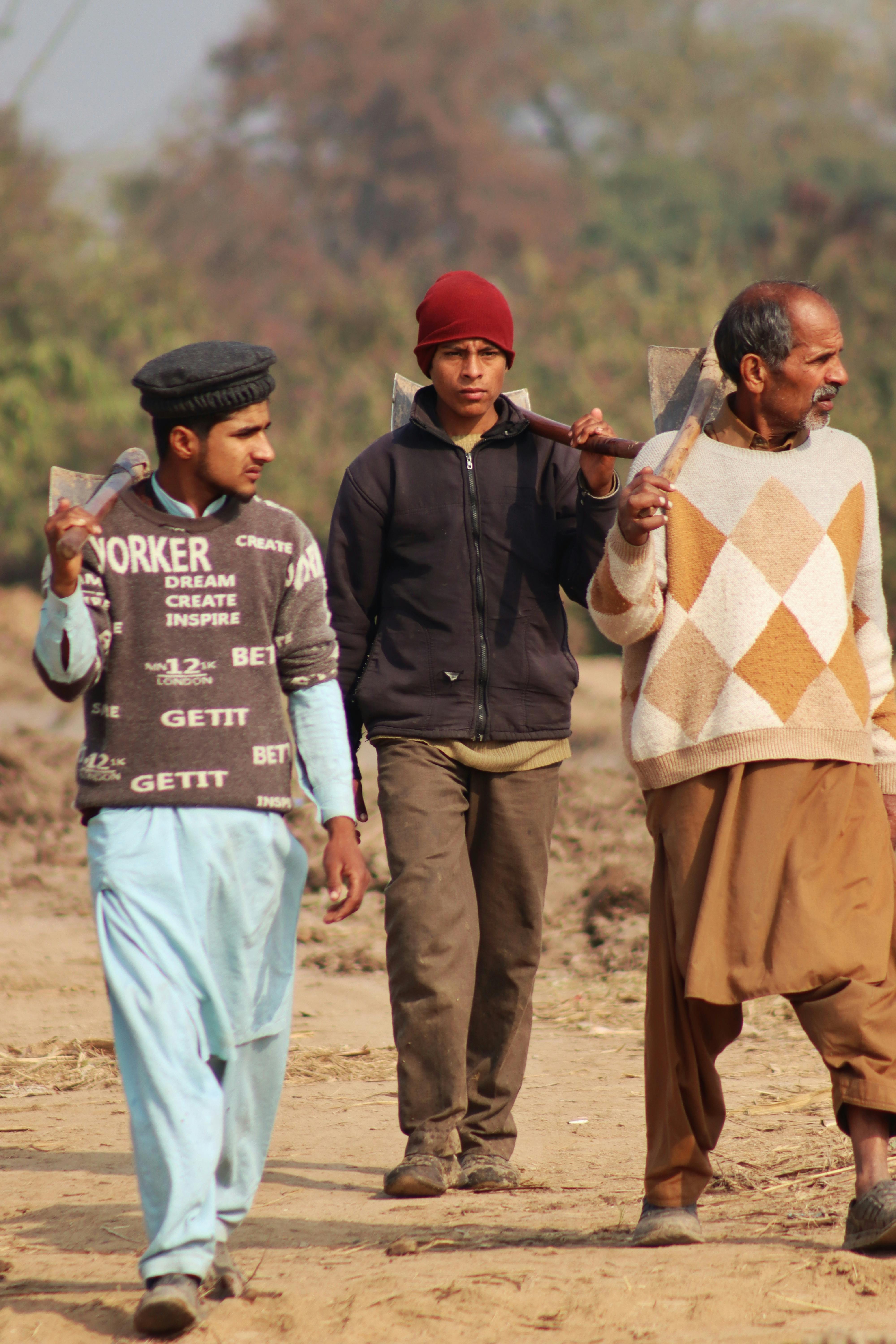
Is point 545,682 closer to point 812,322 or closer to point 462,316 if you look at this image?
point 462,316

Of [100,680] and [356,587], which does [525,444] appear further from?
[100,680]

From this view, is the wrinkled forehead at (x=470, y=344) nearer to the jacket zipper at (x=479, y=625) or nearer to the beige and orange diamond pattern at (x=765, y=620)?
the jacket zipper at (x=479, y=625)

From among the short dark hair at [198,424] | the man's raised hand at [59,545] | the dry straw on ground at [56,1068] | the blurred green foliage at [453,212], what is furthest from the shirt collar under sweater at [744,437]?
the blurred green foliage at [453,212]

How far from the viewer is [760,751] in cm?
350

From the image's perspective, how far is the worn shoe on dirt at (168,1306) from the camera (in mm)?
2994

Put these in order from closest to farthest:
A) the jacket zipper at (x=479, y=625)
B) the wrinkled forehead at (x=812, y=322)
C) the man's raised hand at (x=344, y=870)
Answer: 1. the man's raised hand at (x=344, y=870)
2. the wrinkled forehead at (x=812, y=322)
3. the jacket zipper at (x=479, y=625)

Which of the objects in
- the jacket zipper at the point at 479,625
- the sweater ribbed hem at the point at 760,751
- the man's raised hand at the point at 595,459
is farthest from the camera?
the jacket zipper at the point at 479,625

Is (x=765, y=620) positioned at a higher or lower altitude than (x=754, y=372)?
lower

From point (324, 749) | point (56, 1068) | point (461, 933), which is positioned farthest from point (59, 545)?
point (56, 1068)

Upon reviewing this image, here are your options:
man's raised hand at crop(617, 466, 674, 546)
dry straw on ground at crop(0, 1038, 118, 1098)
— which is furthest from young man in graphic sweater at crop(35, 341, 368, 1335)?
dry straw on ground at crop(0, 1038, 118, 1098)

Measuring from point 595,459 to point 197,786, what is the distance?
4.76 feet

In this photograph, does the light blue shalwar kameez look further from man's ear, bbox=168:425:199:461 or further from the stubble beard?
the stubble beard

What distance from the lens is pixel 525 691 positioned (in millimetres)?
4391

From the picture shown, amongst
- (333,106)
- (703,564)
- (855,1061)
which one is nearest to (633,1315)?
(855,1061)
